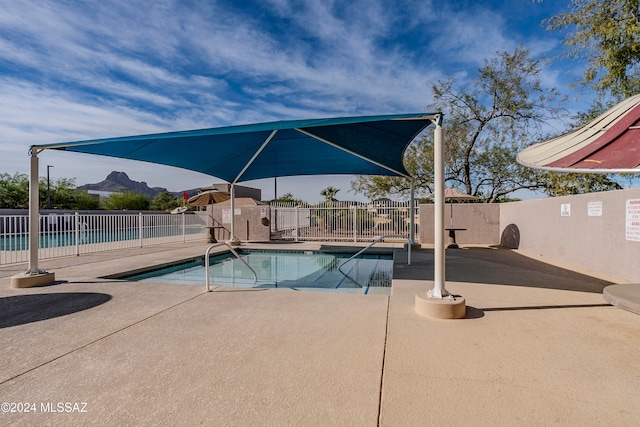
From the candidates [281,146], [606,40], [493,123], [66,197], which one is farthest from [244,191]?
[66,197]

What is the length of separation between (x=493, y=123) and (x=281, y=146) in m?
15.4

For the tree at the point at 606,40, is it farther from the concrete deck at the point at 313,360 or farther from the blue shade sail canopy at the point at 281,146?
the concrete deck at the point at 313,360

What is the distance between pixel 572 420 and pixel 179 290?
15.0ft

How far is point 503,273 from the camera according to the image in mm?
5992

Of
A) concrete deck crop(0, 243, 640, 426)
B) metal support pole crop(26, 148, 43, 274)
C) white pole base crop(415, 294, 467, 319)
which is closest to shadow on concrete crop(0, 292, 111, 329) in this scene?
concrete deck crop(0, 243, 640, 426)

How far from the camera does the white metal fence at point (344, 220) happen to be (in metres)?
12.9

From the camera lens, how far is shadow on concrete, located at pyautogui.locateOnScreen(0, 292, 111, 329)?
3.38m

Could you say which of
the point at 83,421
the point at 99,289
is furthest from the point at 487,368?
the point at 99,289

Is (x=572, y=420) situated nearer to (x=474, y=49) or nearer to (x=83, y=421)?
(x=83, y=421)

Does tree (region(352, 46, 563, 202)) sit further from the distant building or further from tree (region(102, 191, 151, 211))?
tree (region(102, 191, 151, 211))

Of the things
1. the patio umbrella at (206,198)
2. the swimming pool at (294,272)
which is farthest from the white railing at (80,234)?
the swimming pool at (294,272)

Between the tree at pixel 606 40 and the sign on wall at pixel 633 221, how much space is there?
5.74 meters

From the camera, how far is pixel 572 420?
5.54ft

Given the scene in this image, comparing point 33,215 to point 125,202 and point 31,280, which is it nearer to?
point 31,280
